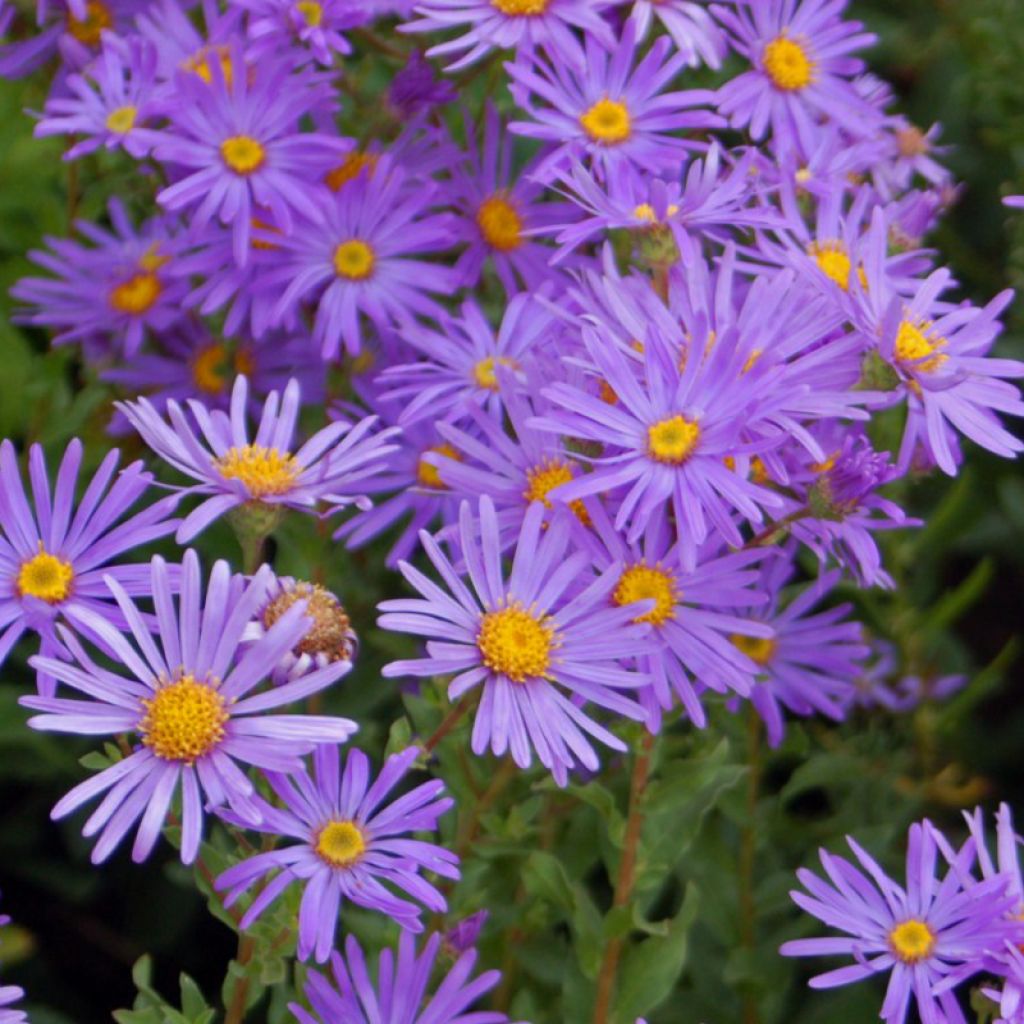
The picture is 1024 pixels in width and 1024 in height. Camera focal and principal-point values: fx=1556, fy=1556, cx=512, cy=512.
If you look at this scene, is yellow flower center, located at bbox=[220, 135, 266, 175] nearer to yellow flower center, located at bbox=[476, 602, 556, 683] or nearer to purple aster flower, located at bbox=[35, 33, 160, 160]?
purple aster flower, located at bbox=[35, 33, 160, 160]

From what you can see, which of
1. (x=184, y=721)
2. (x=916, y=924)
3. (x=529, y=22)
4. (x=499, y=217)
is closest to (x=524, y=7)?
(x=529, y=22)

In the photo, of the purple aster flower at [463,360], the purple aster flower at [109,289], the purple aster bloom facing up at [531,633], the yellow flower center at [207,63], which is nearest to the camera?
the purple aster bloom facing up at [531,633]

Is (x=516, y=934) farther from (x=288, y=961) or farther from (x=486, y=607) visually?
(x=486, y=607)

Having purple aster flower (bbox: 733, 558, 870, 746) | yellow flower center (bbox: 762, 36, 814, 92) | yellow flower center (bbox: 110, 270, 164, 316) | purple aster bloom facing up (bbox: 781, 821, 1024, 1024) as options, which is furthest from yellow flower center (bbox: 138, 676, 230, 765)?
yellow flower center (bbox: 762, 36, 814, 92)

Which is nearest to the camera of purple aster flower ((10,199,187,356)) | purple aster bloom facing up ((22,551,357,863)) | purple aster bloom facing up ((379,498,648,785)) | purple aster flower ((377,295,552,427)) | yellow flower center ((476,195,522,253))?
purple aster bloom facing up ((22,551,357,863))

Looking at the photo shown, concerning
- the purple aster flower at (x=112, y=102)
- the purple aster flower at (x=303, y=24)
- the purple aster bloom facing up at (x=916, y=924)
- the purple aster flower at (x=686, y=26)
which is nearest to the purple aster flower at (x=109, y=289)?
the purple aster flower at (x=112, y=102)

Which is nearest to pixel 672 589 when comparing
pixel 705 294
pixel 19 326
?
pixel 705 294

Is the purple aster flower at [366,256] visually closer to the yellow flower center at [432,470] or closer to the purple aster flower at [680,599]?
the yellow flower center at [432,470]
